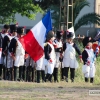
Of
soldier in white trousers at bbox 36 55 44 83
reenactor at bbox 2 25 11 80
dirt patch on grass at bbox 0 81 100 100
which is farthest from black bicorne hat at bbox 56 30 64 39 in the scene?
dirt patch on grass at bbox 0 81 100 100

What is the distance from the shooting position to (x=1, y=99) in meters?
12.4

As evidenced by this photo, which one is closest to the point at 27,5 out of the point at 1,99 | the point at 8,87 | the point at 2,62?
the point at 2,62

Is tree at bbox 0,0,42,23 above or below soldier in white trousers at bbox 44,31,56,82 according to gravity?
above

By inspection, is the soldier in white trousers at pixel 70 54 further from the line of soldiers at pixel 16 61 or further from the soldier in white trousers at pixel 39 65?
the soldier in white trousers at pixel 39 65

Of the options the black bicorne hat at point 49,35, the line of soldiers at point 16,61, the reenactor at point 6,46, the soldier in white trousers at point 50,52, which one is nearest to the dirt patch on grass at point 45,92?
the soldier in white trousers at point 50,52

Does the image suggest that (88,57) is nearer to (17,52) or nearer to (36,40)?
(36,40)

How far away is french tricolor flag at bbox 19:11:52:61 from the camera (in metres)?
17.8

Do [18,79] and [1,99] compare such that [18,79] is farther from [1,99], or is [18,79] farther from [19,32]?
[1,99]

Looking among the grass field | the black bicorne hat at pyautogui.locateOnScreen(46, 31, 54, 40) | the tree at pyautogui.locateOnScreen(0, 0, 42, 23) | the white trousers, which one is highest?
the tree at pyautogui.locateOnScreen(0, 0, 42, 23)

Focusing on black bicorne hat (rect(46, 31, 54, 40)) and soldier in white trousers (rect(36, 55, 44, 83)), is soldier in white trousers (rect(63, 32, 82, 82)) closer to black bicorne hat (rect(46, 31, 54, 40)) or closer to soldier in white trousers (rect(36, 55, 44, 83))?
black bicorne hat (rect(46, 31, 54, 40))

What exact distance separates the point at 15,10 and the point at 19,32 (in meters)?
14.1

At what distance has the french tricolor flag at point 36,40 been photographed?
17766 mm

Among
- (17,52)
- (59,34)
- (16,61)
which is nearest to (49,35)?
(59,34)

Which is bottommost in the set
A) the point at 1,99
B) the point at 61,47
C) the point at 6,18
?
the point at 1,99
